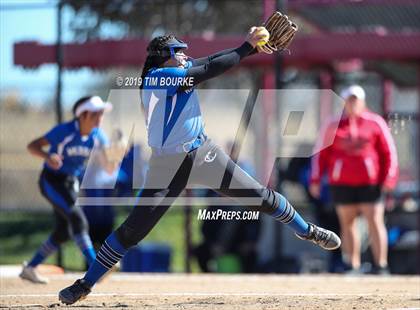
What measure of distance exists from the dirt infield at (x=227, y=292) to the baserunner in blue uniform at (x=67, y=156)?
2.37 ft

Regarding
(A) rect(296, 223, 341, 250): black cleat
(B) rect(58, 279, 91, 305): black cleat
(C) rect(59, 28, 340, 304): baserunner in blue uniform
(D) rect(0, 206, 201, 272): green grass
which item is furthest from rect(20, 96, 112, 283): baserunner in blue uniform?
(D) rect(0, 206, 201, 272): green grass

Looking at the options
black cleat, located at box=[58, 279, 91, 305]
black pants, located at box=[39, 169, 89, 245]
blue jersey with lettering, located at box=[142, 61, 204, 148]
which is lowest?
black cleat, located at box=[58, 279, 91, 305]

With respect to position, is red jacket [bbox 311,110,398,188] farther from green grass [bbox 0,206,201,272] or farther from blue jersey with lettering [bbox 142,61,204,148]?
blue jersey with lettering [bbox 142,61,204,148]

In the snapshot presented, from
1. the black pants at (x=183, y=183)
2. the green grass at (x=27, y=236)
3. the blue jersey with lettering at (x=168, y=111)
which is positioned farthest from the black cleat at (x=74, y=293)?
the green grass at (x=27, y=236)

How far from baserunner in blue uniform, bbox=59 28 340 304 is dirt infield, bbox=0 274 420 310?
2.08 ft

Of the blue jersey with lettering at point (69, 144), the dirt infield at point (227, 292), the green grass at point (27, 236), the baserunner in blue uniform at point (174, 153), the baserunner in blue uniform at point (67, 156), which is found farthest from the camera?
the green grass at point (27, 236)

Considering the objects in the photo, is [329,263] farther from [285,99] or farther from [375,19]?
[375,19]

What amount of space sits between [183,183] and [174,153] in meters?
0.24

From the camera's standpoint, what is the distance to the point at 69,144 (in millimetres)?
10133

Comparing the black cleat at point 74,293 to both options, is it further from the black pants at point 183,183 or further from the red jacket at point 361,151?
the red jacket at point 361,151

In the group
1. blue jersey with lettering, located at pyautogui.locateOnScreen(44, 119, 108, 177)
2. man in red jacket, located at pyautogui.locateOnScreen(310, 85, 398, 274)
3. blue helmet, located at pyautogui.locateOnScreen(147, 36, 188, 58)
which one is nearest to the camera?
blue helmet, located at pyautogui.locateOnScreen(147, 36, 188, 58)

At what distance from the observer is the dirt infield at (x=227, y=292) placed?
780cm

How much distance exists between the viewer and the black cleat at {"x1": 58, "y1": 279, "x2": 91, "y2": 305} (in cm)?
757

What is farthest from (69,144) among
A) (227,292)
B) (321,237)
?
(321,237)
